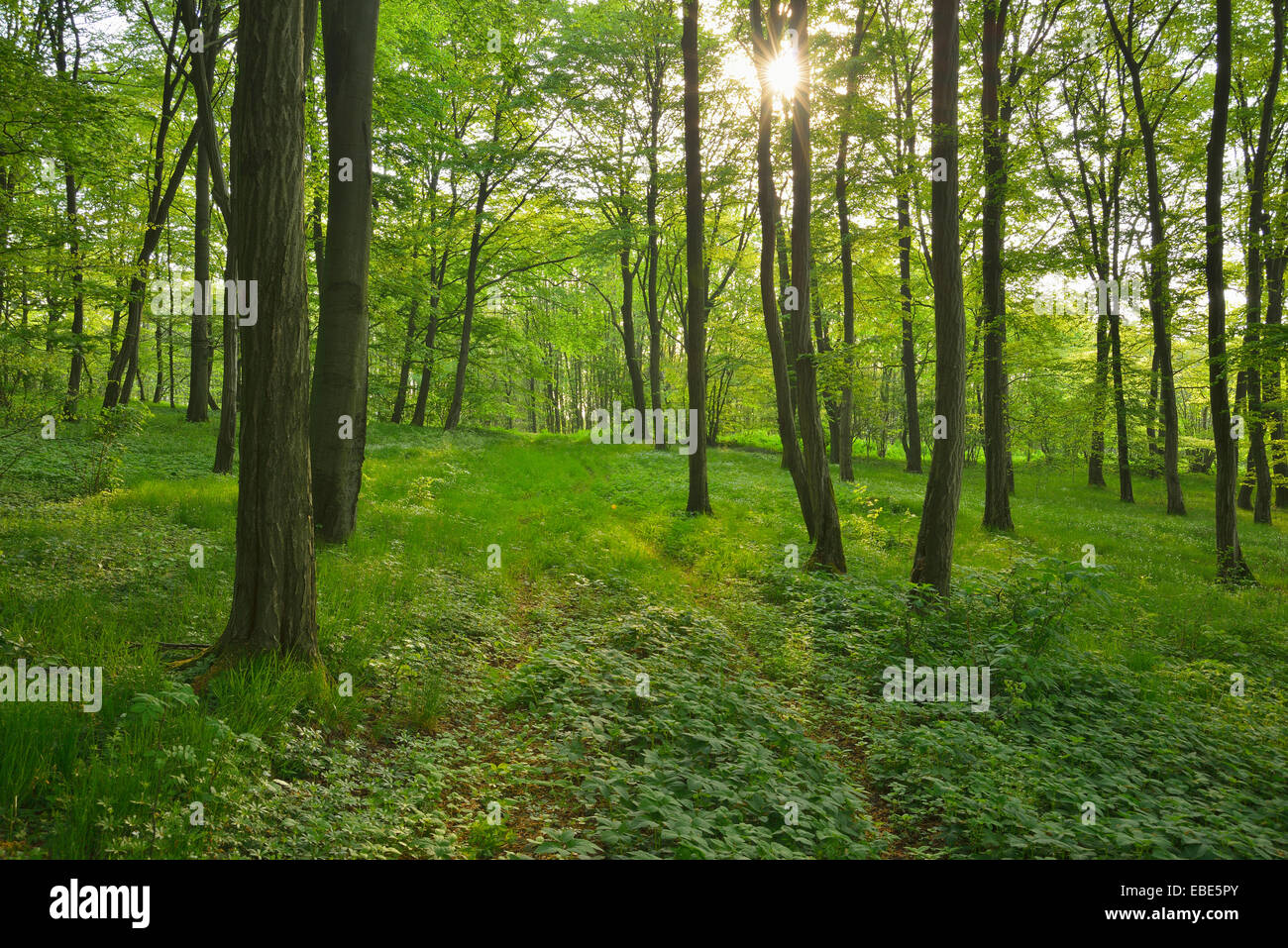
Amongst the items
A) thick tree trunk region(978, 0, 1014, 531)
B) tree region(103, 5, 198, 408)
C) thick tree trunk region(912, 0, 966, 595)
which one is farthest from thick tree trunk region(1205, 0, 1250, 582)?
tree region(103, 5, 198, 408)

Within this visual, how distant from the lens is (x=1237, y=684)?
261 inches

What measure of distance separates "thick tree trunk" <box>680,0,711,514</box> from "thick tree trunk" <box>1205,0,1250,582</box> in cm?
1016

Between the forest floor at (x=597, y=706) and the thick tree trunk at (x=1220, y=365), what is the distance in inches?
32.8

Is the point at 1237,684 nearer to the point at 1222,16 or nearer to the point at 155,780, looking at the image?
the point at 155,780

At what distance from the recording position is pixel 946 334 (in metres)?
8.35

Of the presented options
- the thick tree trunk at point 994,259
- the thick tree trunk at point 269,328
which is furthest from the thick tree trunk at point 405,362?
the thick tree trunk at point 269,328

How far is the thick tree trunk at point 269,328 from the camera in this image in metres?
4.41

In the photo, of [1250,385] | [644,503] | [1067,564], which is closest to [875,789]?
[1067,564]

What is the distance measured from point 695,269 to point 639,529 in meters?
6.25

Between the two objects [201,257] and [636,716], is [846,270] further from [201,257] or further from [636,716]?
[636,716]

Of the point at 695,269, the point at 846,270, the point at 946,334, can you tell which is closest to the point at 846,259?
the point at 846,270

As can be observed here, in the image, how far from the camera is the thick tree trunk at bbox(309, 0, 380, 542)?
7941 mm

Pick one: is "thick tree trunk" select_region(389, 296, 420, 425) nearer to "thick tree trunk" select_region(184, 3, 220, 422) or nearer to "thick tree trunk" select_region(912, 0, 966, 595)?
"thick tree trunk" select_region(184, 3, 220, 422)

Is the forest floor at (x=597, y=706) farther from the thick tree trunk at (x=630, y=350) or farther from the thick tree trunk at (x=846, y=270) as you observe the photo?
the thick tree trunk at (x=630, y=350)
